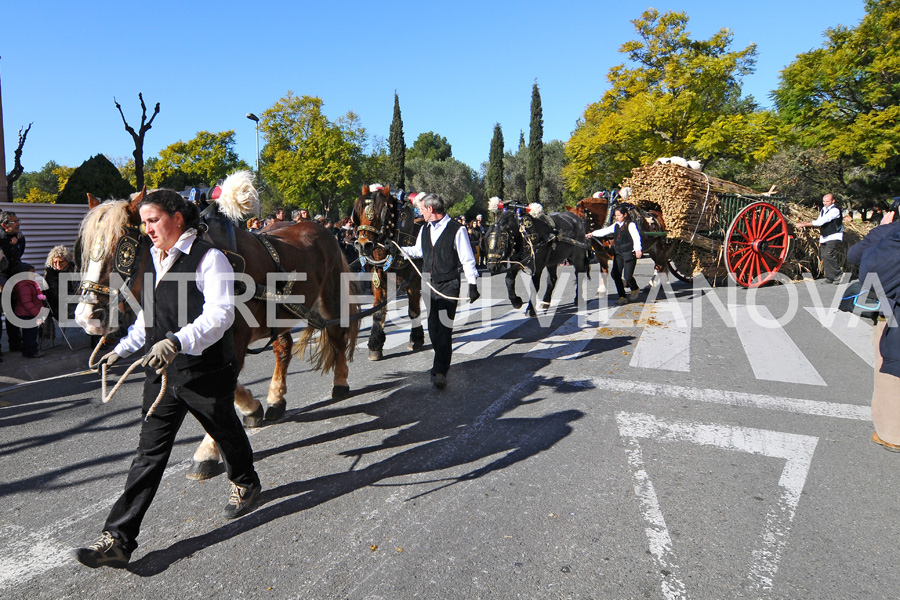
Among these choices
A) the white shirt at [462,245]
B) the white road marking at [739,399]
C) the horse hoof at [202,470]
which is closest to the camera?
Result: the horse hoof at [202,470]

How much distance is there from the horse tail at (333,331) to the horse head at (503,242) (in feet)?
12.2

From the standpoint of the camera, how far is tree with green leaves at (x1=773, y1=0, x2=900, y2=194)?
70.6 ft

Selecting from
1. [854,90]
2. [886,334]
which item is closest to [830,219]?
[886,334]

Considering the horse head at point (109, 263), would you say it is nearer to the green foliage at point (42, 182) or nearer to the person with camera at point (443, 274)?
the person with camera at point (443, 274)

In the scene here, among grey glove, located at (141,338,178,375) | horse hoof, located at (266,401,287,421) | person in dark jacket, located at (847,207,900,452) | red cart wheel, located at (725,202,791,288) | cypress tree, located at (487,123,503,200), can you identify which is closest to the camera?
grey glove, located at (141,338,178,375)

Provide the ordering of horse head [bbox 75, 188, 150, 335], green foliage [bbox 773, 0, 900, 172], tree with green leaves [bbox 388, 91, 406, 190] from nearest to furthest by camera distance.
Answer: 1. horse head [bbox 75, 188, 150, 335]
2. green foliage [bbox 773, 0, 900, 172]
3. tree with green leaves [bbox 388, 91, 406, 190]

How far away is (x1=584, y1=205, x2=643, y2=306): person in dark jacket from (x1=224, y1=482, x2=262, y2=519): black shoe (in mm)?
8803

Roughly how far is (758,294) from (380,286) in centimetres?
865

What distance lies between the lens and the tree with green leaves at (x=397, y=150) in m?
50.7

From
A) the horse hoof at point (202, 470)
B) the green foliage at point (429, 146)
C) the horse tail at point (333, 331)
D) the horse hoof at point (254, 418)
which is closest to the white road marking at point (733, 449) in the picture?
the horse tail at point (333, 331)

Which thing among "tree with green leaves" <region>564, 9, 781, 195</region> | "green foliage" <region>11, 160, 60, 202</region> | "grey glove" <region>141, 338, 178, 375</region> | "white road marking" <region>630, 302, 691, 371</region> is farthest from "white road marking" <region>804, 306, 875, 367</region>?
"green foliage" <region>11, 160, 60, 202</region>

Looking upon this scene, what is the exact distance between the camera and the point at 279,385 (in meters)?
4.93

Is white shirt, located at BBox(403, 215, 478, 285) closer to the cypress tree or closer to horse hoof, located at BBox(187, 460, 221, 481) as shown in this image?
horse hoof, located at BBox(187, 460, 221, 481)

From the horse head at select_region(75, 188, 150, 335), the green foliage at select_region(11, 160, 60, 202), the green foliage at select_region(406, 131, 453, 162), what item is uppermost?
the green foliage at select_region(406, 131, 453, 162)
